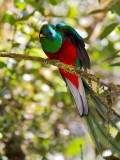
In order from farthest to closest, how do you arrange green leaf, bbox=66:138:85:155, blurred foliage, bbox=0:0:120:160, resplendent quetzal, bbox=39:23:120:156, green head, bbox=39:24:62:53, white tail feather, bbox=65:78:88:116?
green leaf, bbox=66:138:85:155 → blurred foliage, bbox=0:0:120:160 → white tail feather, bbox=65:78:88:116 → green head, bbox=39:24:62:53 → resplendent quetzal, bbox=39:23:120:156

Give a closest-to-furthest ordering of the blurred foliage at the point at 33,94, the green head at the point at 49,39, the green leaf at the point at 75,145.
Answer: the green head at the point at 49,39
the blurred foliage at the point at 33,94
the green leaf at the point at 75,145

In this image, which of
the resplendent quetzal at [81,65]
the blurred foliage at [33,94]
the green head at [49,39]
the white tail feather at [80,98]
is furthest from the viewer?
the blurred foliage at [33,94]

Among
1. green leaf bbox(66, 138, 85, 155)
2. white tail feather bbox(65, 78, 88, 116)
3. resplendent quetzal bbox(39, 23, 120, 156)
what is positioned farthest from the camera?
green leaf bbox(66, 138, 85, 155)

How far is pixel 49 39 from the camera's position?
215 centimetres

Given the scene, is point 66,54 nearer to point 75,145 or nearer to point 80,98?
point 80,98

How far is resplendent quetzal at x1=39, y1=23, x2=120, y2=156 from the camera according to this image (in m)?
2.01

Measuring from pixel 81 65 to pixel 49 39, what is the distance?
51 cm

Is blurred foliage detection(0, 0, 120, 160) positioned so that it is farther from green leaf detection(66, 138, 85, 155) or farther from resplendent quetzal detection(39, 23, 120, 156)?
resplendent quetzal detection(39, 23, 120, 156)

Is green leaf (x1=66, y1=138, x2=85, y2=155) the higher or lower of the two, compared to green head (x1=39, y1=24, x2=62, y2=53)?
lower

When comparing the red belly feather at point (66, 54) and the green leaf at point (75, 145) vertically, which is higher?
the red belly feather at point (66, 54)

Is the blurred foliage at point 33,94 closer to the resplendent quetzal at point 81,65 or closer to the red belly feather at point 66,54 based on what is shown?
the resplendent quetzal at point 81,65

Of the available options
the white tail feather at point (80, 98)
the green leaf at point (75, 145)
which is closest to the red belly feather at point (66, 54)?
the white tail feather at point (80, 98)

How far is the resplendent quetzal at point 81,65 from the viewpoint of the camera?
2006 millimetres

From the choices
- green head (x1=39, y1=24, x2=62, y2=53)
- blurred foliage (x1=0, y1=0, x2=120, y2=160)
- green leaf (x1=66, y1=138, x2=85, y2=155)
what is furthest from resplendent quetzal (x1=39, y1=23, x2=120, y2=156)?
green leaf (x1=66, y1=138, x2=85, y2=155)
